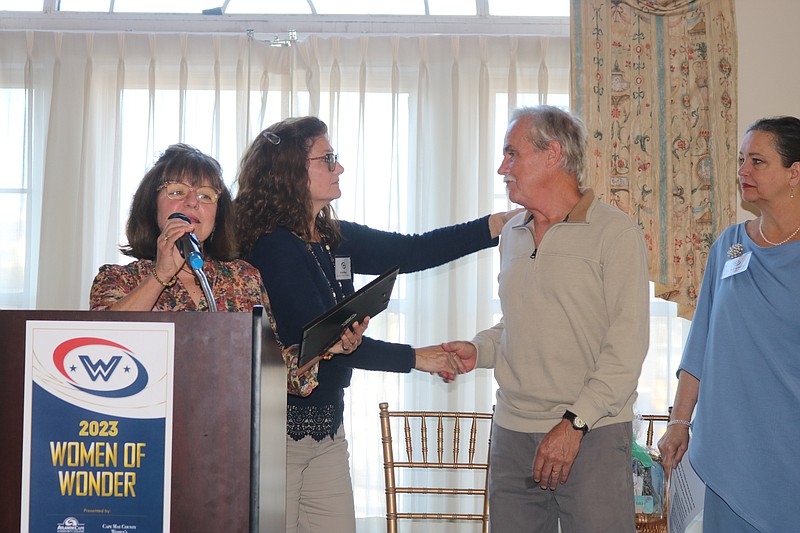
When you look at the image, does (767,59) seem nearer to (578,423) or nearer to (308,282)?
(578,423)

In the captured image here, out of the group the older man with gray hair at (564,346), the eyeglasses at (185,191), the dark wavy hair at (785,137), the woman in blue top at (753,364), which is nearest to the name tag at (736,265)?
the woman in blue top at (753,364)

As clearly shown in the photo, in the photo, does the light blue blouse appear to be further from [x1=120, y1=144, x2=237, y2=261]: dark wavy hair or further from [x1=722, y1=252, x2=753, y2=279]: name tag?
[x1=120, y1=144, x2=237, y2=261]: dark wavy hair

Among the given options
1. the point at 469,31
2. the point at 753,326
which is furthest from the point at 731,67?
the point at 753,326

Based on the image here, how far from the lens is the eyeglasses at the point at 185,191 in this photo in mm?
1900

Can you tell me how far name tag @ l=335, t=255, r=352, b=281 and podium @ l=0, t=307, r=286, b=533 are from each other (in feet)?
4.76

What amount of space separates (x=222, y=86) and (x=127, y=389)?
3.27m

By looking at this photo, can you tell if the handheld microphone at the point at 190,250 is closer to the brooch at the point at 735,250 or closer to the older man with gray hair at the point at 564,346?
the older man with gray hair at the point at 564,346

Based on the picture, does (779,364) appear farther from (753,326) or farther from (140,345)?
(140,345)

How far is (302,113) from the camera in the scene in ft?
12.9

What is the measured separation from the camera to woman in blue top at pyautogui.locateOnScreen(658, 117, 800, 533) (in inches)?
89.0

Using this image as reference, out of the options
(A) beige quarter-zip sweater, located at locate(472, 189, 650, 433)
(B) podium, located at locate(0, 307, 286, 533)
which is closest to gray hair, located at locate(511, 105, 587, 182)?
(A) beige quarter-zip sweater, located at locate(472, 189, 650, 433)

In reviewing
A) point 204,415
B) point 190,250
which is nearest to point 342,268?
point 190,250

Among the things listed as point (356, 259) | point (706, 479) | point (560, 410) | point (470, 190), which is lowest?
point (706, 479)

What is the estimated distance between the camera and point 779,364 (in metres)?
2.29
